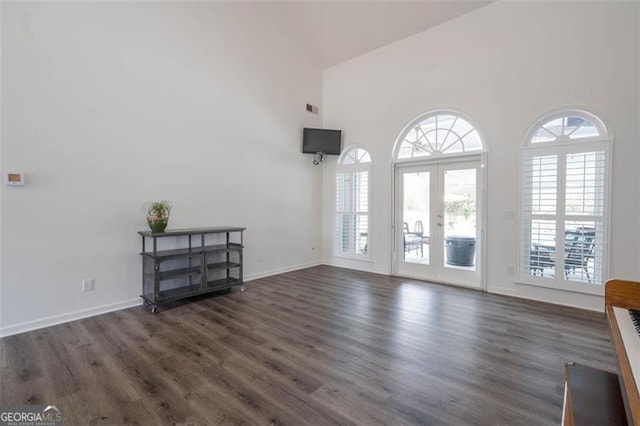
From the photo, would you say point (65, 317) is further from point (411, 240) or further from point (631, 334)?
point (411, 240)

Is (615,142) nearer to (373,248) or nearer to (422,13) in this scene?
(422,13)

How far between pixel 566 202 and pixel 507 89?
5.67 ft

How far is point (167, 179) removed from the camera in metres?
4.02

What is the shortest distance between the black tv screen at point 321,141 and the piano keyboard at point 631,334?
4.87 m

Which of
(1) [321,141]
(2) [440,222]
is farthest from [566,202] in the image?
(1) [321,141]

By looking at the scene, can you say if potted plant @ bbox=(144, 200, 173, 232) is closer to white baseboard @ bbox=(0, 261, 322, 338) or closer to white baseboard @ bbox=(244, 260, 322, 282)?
white baseboard @ bbox=(0, 261, 322, 338)

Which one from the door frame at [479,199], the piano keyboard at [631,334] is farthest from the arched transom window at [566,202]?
the piano keyboard at [631,334]

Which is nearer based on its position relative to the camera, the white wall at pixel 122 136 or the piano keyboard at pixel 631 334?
the piano keyboard at pixel 631 334

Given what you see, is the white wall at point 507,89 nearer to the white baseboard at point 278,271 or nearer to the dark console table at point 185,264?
the white baseboard at point 278,271

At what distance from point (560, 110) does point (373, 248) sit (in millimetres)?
3373

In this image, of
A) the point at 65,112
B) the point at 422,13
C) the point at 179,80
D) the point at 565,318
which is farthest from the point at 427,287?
the point at 65,112

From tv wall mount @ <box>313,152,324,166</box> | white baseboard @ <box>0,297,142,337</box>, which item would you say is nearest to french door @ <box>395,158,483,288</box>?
tv wall mount @ <box>313,152,324,166</box>

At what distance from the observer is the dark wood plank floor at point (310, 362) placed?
73.4 inches

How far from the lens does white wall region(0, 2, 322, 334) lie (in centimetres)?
300
